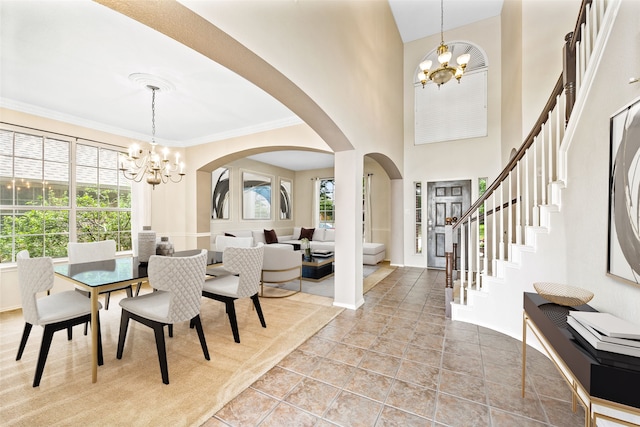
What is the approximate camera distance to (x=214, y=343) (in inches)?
101

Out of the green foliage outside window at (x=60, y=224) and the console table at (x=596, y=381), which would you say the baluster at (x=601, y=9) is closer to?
the console table at (x=596, y=381)

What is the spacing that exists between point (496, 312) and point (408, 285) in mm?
1868

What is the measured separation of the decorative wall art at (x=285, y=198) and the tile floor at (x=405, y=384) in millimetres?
5952

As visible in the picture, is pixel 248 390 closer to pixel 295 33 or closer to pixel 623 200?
pixel 623 200

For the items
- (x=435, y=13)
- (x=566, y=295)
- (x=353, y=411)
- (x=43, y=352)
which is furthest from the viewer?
(x=435, y=13)

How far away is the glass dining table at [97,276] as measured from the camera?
77.6 inches

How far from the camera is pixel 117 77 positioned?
2986mm

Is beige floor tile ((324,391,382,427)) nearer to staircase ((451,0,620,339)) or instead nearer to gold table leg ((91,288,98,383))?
gold table leg ((91,288,98,383))

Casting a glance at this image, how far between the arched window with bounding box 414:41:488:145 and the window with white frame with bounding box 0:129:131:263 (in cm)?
638

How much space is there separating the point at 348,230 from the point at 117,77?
329 centimetres

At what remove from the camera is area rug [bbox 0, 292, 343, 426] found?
1644mm

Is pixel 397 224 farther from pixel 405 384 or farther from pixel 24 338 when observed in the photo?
pixel 24 338

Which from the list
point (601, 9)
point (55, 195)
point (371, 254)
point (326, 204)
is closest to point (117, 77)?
point (55, 195)

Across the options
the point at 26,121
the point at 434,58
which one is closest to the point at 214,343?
the point at 26,121
